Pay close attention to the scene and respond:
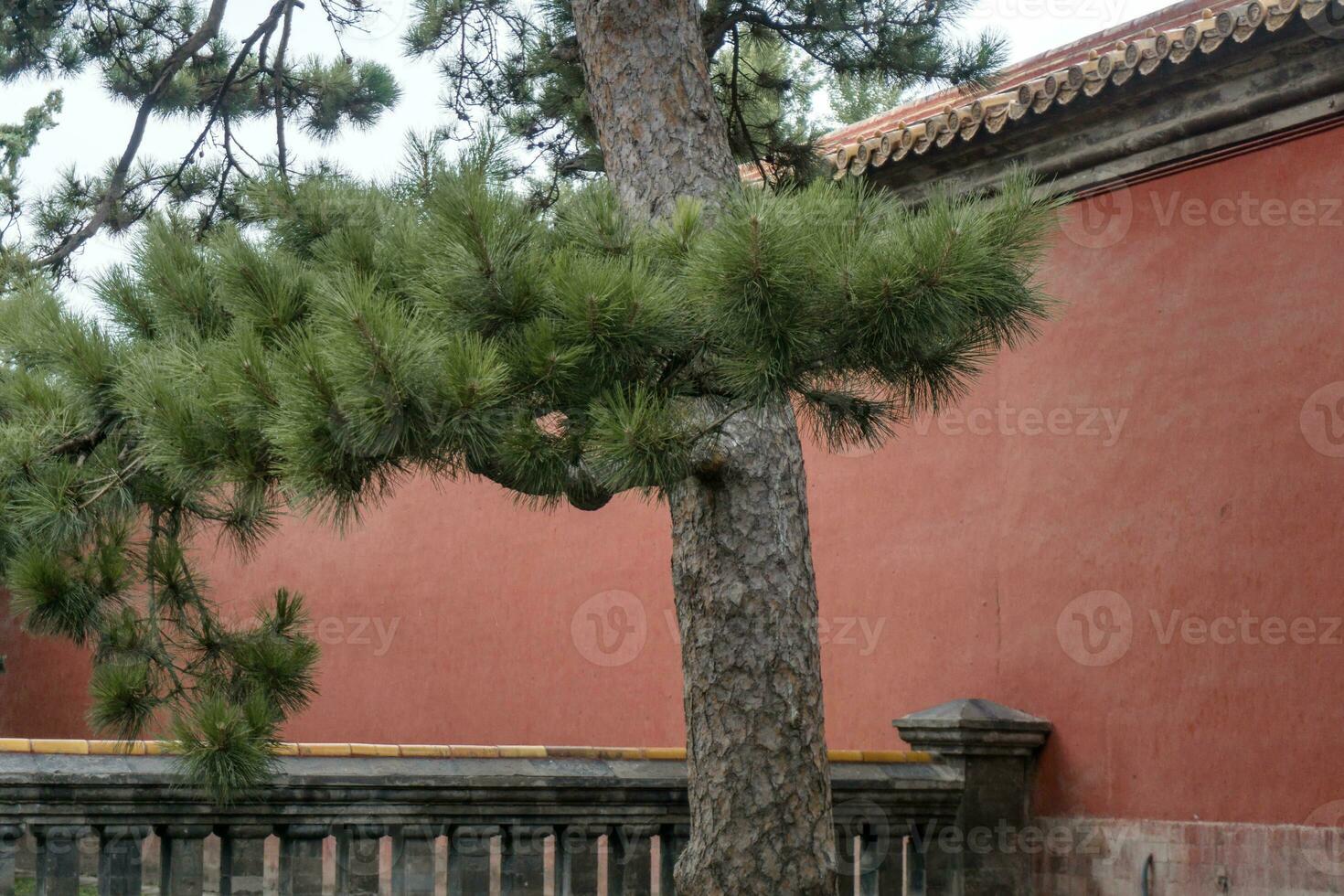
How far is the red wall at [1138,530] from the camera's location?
16.4 ft

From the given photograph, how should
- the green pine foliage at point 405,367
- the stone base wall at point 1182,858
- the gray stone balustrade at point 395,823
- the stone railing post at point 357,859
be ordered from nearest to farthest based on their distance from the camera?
the green pine foliage at point 405,367 < the gray stone balustrade at point 395,823 < the stone railing post at point 357,859 < the stone base wall at point 1182,858

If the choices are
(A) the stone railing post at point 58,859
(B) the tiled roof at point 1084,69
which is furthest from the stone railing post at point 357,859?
(B) the tiled roof at point 1084,69

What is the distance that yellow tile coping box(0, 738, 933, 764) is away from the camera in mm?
3422

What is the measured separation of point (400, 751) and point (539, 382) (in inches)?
60.8

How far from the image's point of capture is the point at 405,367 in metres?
2.44

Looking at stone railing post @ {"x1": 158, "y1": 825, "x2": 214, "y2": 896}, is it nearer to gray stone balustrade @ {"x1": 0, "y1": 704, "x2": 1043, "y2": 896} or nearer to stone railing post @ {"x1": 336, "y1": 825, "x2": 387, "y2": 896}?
gray stone balustrade @ {"x1": 0, "y1": 704, "x2": 1043, "y2": 896}

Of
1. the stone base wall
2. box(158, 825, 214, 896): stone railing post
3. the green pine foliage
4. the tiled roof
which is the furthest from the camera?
the tiled roof

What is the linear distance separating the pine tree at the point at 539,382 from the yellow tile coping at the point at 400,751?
248 mm

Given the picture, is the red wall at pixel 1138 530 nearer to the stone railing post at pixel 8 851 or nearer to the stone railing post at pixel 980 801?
the stone railing post at pixel 980 801

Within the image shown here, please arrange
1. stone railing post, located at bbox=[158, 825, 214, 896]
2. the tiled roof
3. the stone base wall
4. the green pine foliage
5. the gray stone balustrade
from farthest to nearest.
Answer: the tiled roof, the stone base wall, stone railing post, located at bbox=[158, 825, 214, 896], the gray stone balustrade, the green pine foliage

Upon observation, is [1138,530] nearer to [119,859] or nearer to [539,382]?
[539,382]

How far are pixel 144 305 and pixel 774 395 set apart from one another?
56.4 inches

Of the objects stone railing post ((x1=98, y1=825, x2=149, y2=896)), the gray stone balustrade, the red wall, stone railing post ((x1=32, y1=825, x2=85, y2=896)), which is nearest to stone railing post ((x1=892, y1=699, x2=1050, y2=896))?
the gray stone balustrade

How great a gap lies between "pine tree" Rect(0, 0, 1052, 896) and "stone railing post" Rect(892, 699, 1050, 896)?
1477 mm
